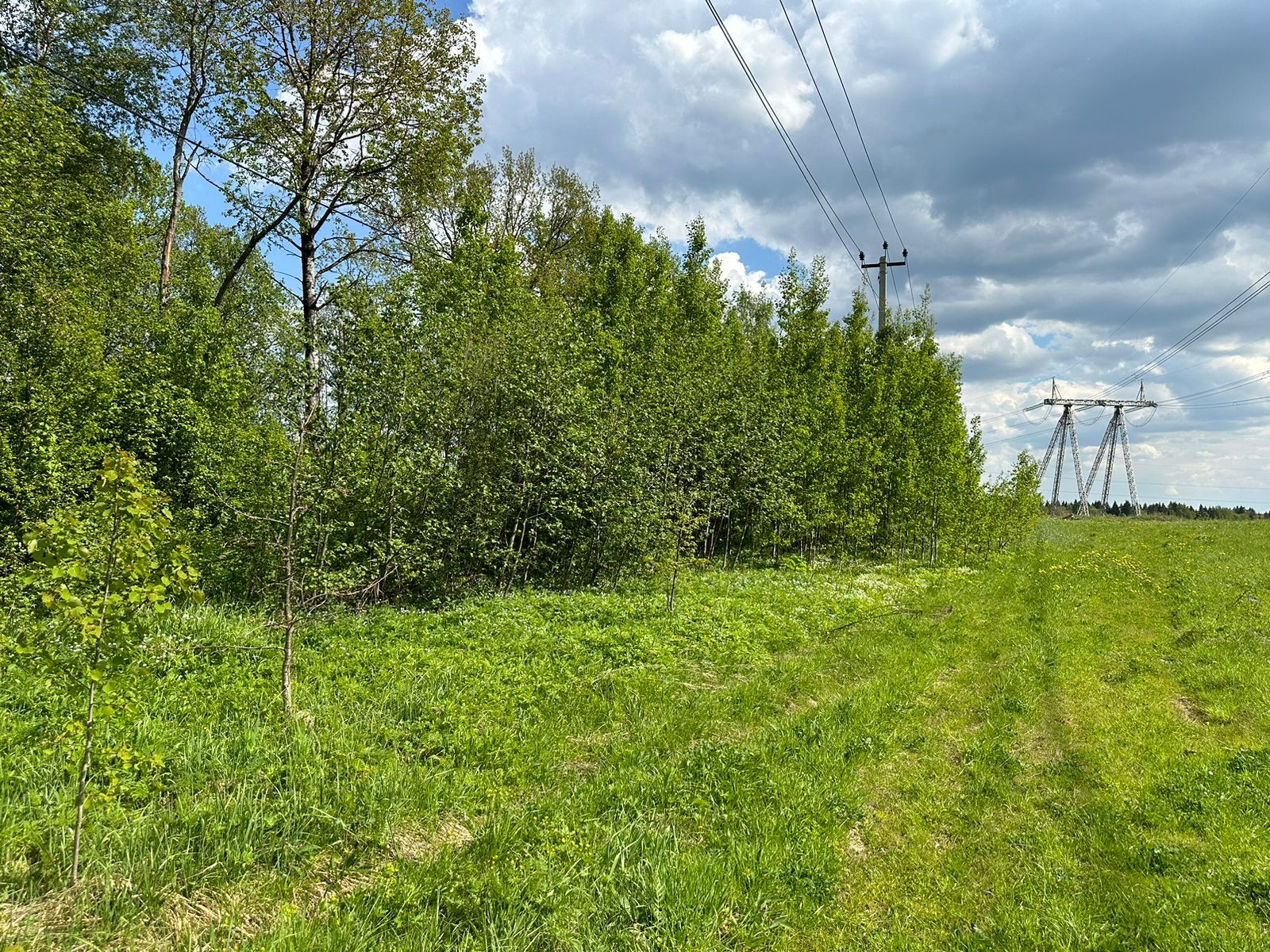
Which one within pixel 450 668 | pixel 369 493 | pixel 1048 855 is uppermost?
pixel 369 493

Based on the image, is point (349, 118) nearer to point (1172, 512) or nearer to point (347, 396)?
point (347, 396)

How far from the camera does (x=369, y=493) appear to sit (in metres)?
11.0

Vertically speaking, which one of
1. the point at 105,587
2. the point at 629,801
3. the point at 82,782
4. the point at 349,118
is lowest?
the point at 629,801

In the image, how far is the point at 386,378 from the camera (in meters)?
7.55

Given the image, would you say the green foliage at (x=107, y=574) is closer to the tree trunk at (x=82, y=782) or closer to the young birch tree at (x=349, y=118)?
the tree trunk at (x=82, y=782)

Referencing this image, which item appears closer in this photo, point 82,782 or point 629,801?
point 82,782

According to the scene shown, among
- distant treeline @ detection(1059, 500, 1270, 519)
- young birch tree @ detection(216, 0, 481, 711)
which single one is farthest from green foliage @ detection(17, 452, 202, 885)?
distant treeline @ detection(1059, 500, 1270, 519)

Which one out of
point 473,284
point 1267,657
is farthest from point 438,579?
point 1267,657

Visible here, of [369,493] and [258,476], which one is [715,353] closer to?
[369,493]

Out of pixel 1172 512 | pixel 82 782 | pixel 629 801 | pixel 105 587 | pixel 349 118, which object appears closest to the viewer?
pixel 82 782

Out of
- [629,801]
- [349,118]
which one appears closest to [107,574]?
[629,801]

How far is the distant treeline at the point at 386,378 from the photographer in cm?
963

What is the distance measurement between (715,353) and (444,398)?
11.0 metres

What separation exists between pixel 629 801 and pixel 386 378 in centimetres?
561
